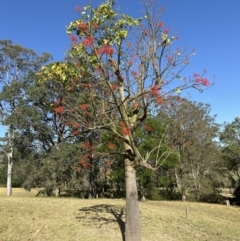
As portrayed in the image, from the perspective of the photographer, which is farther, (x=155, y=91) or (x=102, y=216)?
(x=102, y=216)

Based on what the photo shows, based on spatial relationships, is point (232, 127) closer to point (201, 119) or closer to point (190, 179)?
point (201, 119)

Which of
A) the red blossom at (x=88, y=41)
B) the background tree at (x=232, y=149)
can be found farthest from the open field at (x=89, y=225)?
the background tree at (x=232, y=149)

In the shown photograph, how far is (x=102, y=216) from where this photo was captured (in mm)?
14469

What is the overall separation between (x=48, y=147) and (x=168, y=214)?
19635mm

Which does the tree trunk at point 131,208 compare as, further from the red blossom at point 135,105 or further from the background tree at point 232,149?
the background tree at point 232,149

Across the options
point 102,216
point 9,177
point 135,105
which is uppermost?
point 135,105

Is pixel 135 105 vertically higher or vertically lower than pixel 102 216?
higher

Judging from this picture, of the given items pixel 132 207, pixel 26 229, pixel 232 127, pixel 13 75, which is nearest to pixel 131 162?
pixel 132 207

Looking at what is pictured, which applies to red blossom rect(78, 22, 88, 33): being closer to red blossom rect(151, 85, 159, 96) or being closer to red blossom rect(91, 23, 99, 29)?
red blossom rect(91, 23, 99, 29)

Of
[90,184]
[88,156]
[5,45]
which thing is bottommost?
[90,184]

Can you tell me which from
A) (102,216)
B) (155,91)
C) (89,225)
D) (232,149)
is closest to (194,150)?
(232,149)

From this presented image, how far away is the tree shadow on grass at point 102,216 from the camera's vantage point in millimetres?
13266

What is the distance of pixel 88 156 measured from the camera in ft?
97.2

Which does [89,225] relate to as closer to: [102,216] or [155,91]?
[102,216]
